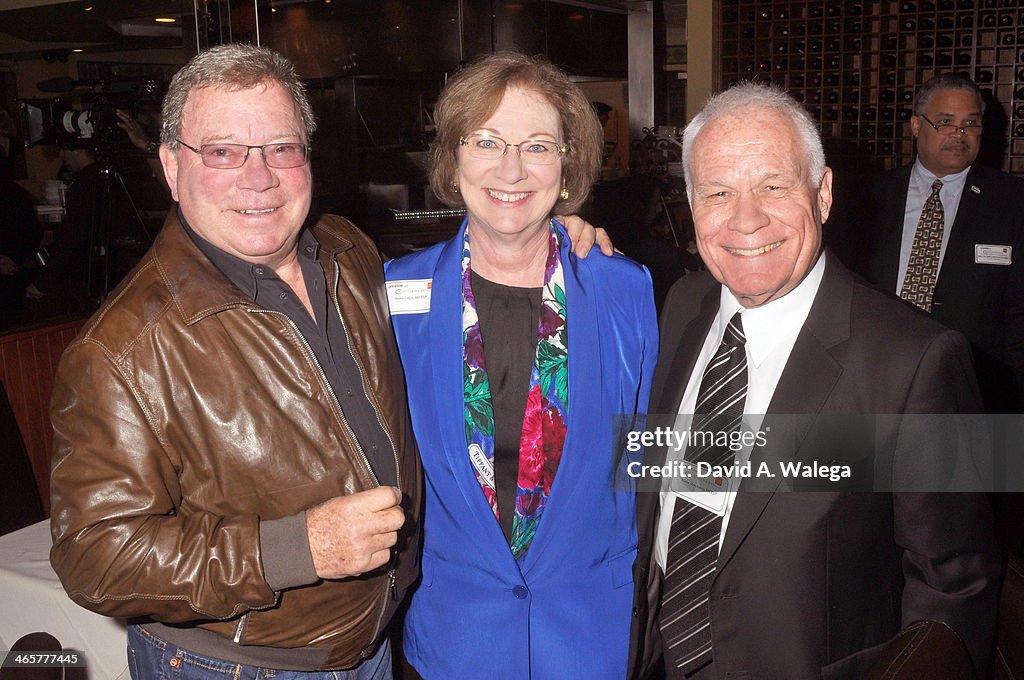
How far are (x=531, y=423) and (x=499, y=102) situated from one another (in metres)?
0.72

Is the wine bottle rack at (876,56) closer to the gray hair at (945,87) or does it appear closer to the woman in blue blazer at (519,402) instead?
the gray hair at (945,87)

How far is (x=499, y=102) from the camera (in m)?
1.85

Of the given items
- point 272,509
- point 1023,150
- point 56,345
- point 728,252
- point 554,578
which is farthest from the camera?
point 1023,150

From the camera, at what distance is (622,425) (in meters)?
1.81

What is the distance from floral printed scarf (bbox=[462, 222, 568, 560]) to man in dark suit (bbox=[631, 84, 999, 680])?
280 millimetres

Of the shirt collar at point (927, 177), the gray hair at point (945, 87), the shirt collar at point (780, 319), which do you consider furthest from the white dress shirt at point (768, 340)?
the gray hair at point (945, 87)

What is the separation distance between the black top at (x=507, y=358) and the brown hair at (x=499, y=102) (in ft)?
1.03

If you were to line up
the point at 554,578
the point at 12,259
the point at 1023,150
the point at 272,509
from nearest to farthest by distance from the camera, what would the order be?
the point at 272,509 < the point at 554,578 < the point at 12,259 < the point at 1023,150

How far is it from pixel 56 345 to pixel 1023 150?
21.2 ft

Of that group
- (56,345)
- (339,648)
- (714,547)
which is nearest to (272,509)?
(339,648)

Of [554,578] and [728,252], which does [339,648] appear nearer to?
[554,578]

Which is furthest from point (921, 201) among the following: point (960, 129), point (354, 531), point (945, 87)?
point (354, 531)

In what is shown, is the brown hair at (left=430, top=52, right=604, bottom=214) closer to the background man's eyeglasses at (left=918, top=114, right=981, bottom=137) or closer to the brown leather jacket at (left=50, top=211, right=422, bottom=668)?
the brown leather jacket at (left=50, top=211, right=422, bottom=668)

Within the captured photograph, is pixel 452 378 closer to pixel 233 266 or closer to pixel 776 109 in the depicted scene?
pixel 233 266
